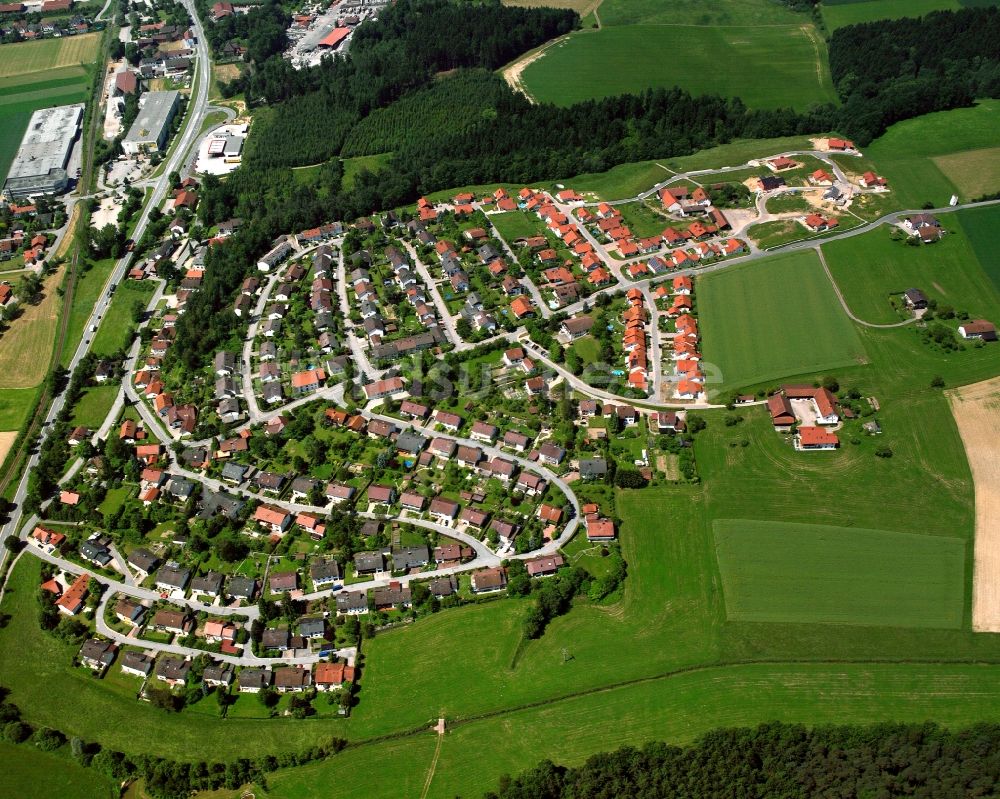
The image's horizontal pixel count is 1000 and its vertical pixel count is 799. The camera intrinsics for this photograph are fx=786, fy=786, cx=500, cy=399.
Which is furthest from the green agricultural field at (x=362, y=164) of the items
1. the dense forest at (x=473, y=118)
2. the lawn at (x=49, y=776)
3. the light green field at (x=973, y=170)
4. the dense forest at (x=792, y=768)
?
the dense forest at (x=792, y=768)

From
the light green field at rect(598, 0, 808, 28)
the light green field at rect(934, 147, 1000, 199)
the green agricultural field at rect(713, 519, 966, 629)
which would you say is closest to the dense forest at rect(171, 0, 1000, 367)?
the light green field at rect(934, 147, 1000, 199)

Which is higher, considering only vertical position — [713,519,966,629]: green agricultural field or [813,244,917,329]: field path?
[813,244,917,329]: field path

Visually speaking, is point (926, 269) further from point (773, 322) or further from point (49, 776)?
point (49, 776)

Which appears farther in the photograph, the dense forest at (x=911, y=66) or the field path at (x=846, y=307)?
the dense forest at (x=911, y=66)

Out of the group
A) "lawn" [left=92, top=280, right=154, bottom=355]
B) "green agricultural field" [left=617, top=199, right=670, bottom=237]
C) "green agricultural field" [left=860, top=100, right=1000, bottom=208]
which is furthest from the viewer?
"green agricultural field" [left=860, top=100, right=1000, bottom=208]

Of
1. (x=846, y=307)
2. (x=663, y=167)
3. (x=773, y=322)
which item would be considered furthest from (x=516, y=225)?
(x=846, y=307)

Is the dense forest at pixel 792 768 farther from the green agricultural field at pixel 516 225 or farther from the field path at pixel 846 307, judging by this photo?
the green agricultural field at pixel 516 225

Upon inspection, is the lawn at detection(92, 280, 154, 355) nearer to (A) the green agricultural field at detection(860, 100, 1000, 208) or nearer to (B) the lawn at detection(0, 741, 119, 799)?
(B) the lawn at detection(0, 741, 119, 799)
